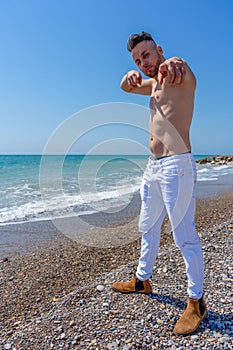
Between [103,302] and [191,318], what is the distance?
890mm

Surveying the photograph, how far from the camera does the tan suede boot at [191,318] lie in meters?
2.47

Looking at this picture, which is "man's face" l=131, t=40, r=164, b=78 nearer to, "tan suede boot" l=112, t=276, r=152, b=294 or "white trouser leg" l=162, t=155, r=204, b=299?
"white trouser leg" l=162, t=155, r=204, b=299

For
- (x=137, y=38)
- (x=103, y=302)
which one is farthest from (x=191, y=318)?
(x=137, y=38)

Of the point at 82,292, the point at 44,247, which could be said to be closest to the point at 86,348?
the point at 82,292

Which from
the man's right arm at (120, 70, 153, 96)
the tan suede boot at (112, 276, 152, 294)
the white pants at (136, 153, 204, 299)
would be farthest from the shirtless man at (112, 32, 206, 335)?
the tan suede boot at (112, 276, 152, 294)

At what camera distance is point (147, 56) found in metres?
2.62

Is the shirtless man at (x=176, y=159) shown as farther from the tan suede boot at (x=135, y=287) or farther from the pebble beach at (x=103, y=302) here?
the tan suede boot at (x=135, y=287)

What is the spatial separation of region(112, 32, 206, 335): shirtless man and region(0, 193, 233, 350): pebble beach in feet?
0.64

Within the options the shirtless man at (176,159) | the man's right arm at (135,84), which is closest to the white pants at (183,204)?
the shirtless man at (176,159)

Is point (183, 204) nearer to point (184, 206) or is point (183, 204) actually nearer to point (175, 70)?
point (184, 206)

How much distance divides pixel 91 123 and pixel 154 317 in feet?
7.96


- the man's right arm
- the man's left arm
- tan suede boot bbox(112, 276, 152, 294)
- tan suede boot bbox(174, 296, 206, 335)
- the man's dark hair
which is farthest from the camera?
tan suede boot bbox(112, 276, 152, 294)

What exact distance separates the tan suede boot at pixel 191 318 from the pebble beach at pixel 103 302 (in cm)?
5

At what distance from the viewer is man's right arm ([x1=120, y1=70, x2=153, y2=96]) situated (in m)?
2.87
